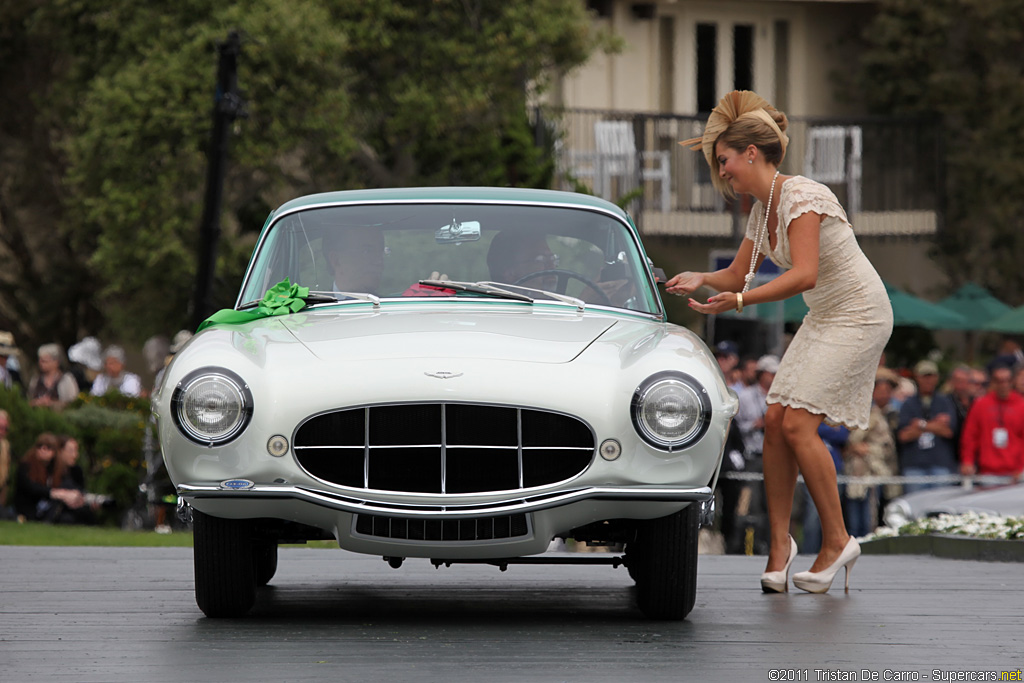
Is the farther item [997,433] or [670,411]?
[997,433]

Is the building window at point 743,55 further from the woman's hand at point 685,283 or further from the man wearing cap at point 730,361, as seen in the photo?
the woman's hand at point 685,283

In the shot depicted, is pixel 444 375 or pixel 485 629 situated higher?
pixel 444 375

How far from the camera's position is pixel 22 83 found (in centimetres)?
2836

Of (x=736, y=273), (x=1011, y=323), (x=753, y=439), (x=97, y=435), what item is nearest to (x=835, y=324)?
(x=736, y=273)

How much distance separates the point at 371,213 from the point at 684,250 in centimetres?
2302

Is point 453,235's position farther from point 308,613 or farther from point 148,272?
point 148,272

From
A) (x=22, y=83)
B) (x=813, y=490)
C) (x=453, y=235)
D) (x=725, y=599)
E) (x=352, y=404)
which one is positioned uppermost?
(x=22, y=83)

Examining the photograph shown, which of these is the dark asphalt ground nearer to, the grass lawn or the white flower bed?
the white flower bed

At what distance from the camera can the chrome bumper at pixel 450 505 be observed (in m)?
5.68

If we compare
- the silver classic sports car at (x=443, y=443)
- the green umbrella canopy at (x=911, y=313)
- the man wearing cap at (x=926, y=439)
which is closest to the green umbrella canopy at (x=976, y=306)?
the green umbrella canopy at (x=911, y=313)

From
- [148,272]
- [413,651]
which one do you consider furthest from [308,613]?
[148,272]

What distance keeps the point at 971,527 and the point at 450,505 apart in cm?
602

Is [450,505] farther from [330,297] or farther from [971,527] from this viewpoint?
[971,527]

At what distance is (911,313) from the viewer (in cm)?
2273
